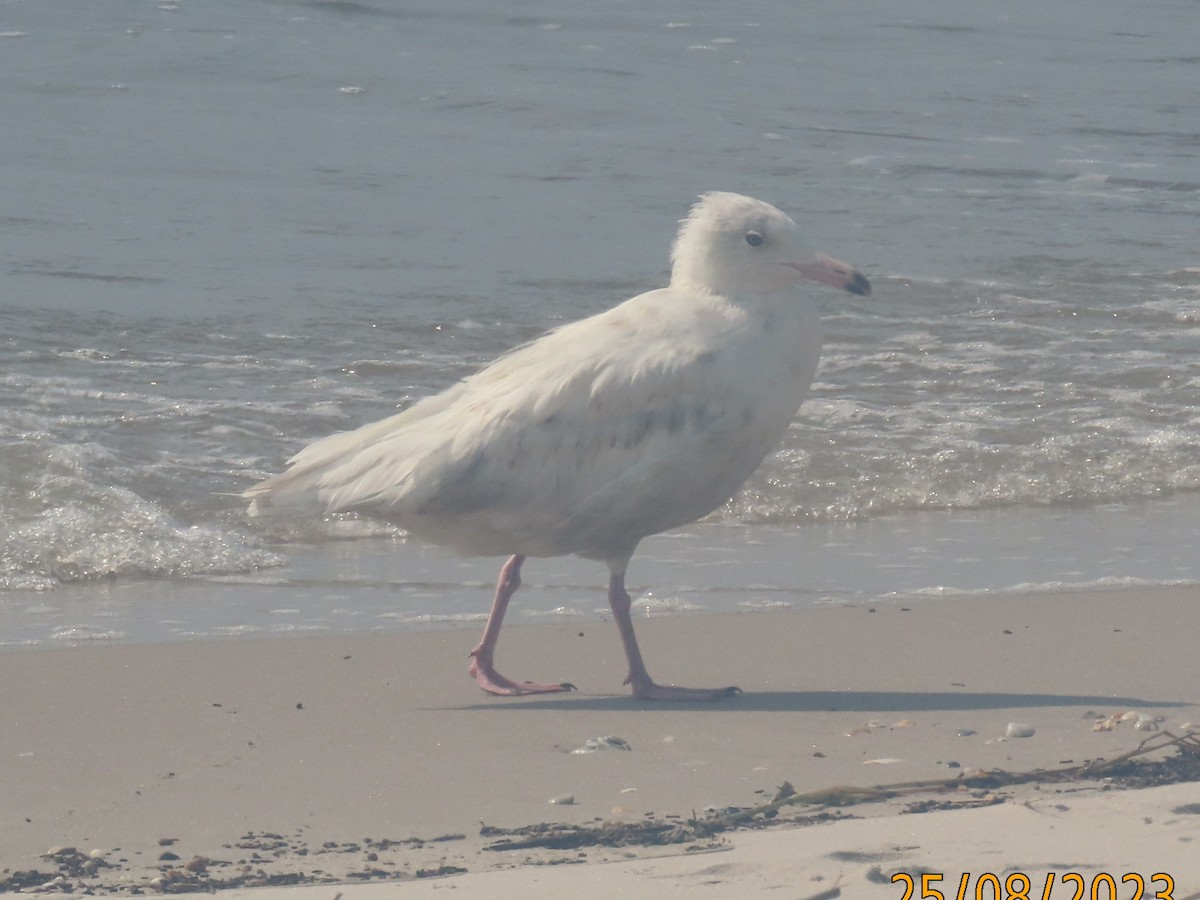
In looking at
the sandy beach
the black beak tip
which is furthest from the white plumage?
the sandy beach

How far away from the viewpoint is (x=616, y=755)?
4629 millimetres

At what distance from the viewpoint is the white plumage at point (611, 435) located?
17.5ft

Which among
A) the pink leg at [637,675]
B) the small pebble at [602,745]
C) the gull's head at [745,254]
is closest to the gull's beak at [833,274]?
the gull's head at [745,254]

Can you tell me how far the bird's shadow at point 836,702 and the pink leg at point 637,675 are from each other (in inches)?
0.8

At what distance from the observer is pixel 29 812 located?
163 inches

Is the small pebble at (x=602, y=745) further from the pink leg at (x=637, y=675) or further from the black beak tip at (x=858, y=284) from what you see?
the black beak tip at (x=858, y=284)

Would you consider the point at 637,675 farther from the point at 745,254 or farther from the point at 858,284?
the point at 858,284

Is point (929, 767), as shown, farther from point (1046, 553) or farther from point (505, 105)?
point (505, 105)

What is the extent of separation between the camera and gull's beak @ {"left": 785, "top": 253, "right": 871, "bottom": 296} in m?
5.63

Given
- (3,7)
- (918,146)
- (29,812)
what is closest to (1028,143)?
(918,146)
